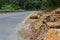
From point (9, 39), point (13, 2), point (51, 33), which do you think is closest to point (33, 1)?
point (13, 2)

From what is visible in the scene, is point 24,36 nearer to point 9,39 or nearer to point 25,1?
point 9,39

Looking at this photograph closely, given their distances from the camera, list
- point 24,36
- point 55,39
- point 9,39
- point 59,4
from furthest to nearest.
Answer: point 59,4
point 9,39
point 24,36
point 55,39

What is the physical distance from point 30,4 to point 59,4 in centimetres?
3438

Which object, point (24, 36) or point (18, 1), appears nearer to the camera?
point (24, 36)

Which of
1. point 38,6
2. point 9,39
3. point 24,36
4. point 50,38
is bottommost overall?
point 38,6

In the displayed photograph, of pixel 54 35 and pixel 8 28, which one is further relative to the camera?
pixel 8 28

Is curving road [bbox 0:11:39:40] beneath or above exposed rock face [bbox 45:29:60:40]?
beneath

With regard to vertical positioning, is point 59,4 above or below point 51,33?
below

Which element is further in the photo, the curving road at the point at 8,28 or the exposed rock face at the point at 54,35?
the curving road at the point at 8,28

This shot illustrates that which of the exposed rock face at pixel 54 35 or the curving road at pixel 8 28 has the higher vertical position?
the exposed rock face at pixel 54 35

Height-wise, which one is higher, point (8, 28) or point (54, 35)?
point (54, 35)

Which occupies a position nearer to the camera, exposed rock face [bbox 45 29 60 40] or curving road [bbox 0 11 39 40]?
exposed rock face [bbox 45 29 60 40]

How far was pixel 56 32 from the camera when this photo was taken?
12.9 feet

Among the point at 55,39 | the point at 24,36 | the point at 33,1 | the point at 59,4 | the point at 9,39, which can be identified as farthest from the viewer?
the point at 33,1
